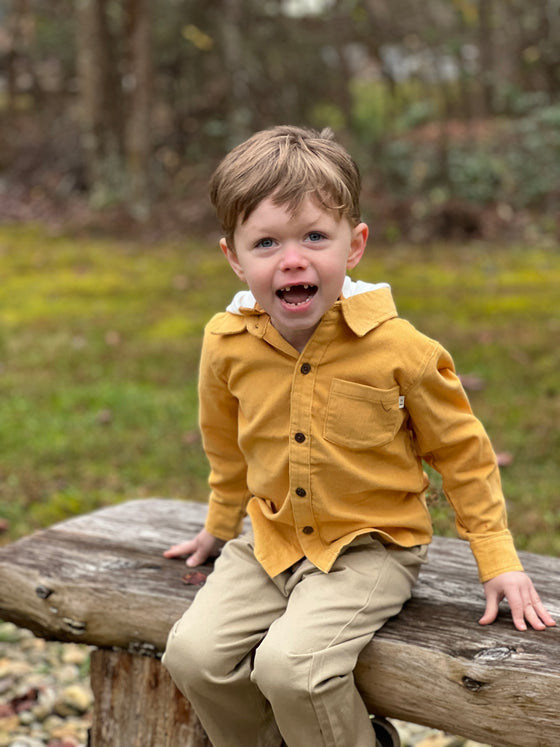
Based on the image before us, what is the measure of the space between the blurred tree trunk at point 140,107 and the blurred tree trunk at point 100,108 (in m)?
0.39

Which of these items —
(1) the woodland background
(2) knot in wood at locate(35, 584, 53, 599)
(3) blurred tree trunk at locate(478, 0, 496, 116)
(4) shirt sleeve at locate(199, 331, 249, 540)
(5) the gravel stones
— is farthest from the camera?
(3) blurred tree trunk at locate(478, 0, 496, 116)

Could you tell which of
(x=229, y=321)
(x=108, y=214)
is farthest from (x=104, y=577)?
(x=108, y=214)

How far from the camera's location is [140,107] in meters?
10.9

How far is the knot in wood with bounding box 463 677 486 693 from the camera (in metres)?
1.94

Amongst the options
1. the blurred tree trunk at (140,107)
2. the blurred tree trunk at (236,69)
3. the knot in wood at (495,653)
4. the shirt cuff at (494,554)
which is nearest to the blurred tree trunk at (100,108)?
the blurred tree trunk at (140,107)

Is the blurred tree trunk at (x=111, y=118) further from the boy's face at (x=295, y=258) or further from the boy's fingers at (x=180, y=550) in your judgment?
the boy's face at (x=295, y=258)

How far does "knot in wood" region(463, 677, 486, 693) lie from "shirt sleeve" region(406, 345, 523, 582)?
0.27 meters

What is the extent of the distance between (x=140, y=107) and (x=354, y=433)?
374 inches

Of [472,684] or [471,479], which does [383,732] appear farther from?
[471,479]

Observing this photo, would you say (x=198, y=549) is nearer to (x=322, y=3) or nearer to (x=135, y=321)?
(x=135, y=321)

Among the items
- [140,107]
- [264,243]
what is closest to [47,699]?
[264,243]

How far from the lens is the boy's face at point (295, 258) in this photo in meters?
Answer: 2.01

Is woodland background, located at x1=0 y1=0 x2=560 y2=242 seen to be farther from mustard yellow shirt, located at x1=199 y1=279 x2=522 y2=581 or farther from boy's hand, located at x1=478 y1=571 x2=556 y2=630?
boy's hand, located at x1=478 y1=571 x2=556 y2=630

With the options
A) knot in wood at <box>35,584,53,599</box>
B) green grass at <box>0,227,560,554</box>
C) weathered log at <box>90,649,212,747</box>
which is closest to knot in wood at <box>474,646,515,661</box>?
green grass at <box>0,227,560,554</box>
